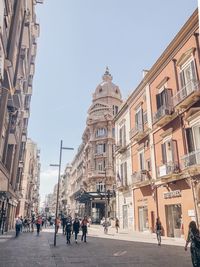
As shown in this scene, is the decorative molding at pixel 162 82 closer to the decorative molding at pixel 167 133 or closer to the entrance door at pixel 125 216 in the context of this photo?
the decorative molding at pixel 167 133

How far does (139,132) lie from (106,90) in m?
35.0

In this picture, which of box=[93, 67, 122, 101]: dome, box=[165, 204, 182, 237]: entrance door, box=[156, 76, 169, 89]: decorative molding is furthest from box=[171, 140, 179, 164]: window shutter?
box=[93, 67, 122, 101]: dome

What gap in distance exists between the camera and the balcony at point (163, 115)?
61.1 ft

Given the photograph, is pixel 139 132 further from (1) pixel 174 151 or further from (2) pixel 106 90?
(2) pixel 106 90

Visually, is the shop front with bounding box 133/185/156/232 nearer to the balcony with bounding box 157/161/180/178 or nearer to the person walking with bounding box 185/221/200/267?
the balcony with bounding box 157/161/180/178

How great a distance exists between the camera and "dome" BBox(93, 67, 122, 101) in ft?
185

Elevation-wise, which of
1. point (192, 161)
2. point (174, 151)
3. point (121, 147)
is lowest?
point (192, 161)

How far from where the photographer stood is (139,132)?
77.8 ft

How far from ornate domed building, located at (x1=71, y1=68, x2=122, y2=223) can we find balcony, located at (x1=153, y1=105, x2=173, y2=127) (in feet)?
77.1

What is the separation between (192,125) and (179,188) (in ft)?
15.2

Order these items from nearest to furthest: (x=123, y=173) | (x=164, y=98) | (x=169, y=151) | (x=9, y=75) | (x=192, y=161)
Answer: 1. (x=192, y=161)
2. (x=9, y=75)
3. (x=169, y=151)
4. (x=164, y=98)
5. (x=123, y=173)

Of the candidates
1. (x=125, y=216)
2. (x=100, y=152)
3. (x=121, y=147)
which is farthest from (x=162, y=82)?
(x=100, y=152)

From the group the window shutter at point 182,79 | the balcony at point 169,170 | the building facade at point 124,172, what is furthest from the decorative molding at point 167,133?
the building facade at point 124,172

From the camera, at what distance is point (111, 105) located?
5509cm
